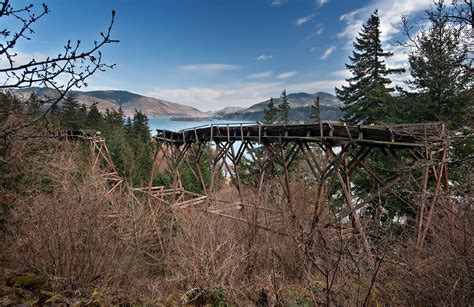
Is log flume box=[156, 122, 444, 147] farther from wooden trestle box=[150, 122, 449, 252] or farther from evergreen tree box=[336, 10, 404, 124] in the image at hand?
evergreen tree box=[336, 10, 404, 124]

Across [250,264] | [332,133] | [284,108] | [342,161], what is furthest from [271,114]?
[250,264]

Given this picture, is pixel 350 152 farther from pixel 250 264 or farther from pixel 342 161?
pixel 250 264

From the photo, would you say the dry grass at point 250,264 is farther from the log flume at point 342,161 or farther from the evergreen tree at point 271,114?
the evergreen tree at point 271,114

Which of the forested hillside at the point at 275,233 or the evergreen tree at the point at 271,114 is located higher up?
the evergreen tree at the point at 271,114

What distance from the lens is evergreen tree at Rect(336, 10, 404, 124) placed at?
53.3ft

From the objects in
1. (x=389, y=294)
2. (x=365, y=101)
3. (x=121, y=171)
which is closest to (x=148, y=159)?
(x=121, y=171)

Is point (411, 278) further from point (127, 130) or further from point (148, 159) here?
point (127, 130)

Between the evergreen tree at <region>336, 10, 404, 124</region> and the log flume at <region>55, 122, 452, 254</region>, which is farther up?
the evergreen tree at <region>336, 10, 404, 124</region>

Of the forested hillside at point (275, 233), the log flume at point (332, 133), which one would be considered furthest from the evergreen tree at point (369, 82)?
the log flume at point (332, 133)

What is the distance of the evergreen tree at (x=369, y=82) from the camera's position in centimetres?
1625

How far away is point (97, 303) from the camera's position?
5.17 meters

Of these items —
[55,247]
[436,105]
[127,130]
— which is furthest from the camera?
[127,130]

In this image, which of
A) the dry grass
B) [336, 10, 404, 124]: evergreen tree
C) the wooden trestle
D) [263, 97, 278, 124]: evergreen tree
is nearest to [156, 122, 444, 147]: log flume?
the wooden trestle

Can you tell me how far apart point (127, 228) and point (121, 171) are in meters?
19.2
